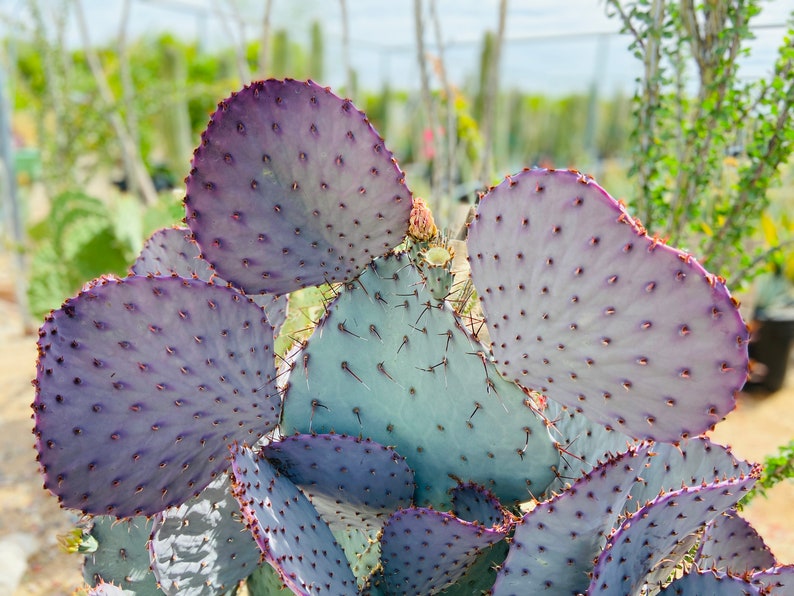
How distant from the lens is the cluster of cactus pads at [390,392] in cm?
76

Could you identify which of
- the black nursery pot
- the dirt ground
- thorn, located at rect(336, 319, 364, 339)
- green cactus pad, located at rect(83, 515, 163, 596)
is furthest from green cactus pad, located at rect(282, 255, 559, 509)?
the black nursery pot

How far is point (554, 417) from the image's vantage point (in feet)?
3.36

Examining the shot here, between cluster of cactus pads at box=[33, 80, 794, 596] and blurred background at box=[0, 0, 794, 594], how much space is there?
0.40m

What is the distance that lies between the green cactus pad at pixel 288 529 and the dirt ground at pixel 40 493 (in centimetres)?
90

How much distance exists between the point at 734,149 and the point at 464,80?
10.5m

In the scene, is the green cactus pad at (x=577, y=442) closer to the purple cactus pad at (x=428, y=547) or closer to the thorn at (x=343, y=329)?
the purple cactus pad at (x=428, y=547)

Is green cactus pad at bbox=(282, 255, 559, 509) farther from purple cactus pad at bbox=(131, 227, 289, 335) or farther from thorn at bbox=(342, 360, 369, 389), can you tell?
purple cactus pad at bbox=(131, 227, 289, 335)

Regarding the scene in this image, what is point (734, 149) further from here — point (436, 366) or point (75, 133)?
point (75, 133)

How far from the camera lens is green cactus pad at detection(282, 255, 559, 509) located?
36.2 inches

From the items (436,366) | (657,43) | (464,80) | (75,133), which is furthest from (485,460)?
(464,80)

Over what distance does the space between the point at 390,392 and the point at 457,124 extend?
9.53 feet

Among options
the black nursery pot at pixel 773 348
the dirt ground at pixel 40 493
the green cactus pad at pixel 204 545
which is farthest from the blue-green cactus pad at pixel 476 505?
the black nursery pot at pixel 773 348

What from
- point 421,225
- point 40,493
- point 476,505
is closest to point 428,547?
point 476,505

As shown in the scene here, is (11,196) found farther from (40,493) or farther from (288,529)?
(288,529)
